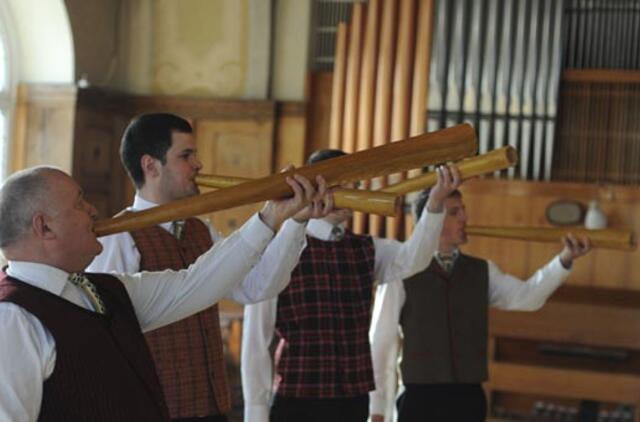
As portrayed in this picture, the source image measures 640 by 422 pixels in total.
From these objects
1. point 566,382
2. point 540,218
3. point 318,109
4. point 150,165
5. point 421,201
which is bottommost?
point 566,382

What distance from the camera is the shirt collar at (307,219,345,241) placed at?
303 cm

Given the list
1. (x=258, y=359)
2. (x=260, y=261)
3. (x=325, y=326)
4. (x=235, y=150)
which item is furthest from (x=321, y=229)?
(x=235, y=150)

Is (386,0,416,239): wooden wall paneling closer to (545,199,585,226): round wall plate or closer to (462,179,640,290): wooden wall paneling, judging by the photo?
(462,179,640,290): wooden wall paneling

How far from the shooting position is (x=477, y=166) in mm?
2441

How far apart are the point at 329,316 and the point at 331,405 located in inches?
10.1

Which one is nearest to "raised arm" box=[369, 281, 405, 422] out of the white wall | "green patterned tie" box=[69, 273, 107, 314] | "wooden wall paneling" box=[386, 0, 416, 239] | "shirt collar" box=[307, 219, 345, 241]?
"shirt collar" box=[307, 219, 345, 241]

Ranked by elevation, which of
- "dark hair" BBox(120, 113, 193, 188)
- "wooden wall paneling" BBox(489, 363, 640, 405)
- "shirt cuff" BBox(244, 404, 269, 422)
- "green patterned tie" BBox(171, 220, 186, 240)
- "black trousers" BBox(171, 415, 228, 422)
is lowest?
"wooden wall paneling" BBox(489, 363, 640, 405)

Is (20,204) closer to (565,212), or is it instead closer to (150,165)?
(150,165)

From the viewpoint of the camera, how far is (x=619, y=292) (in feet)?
18.8

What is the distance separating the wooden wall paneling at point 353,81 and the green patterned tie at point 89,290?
4452 millimetres

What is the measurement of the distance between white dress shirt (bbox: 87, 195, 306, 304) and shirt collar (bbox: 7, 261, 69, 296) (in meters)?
0.52

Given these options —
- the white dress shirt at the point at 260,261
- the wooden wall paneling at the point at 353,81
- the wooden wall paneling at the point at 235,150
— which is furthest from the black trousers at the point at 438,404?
the wooden wall paneling at the point at 235,150

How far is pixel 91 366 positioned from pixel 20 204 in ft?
1.03

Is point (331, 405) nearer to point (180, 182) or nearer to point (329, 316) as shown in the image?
point (329, 316)
